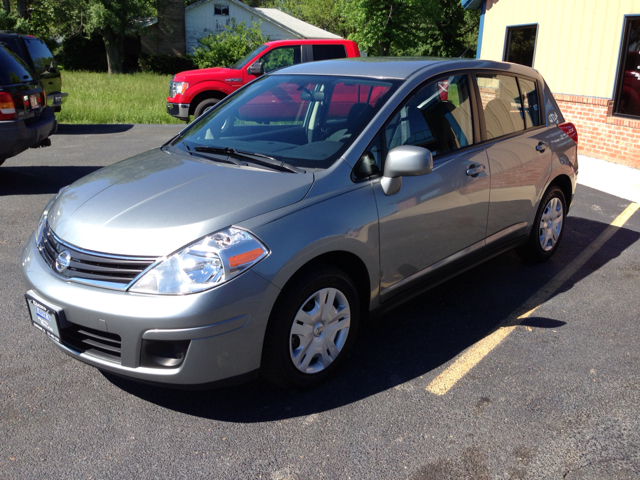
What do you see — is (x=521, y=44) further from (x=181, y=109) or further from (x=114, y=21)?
(x=114, y=21)

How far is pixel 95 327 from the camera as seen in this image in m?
2.80

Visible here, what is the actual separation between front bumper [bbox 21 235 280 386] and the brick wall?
32.2 ft

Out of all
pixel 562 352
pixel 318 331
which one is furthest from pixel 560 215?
pixel 318 331

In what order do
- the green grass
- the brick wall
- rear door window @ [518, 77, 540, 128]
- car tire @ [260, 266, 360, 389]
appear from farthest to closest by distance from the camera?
1. the green grass
2. the brick wall
3. rear door window @ [518, 77, 540, 128]
4. car tire @ [260, 266, 360, 389]

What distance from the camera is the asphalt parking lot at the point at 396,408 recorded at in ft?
9.03

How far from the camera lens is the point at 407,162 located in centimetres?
334

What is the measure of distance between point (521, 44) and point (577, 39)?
2120 millimetres

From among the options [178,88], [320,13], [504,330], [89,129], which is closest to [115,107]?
[89,129]

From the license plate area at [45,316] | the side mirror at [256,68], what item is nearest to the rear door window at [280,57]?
the side mirror at [256,68]

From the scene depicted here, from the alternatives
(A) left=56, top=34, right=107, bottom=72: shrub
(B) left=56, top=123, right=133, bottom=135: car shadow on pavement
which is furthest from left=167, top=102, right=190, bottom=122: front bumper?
(A) left=56, top=34, right=107, bottom=72: shrub

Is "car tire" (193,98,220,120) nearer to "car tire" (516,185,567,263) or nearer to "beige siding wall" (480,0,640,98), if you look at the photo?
"beige siding wall" (480,0,640,98)

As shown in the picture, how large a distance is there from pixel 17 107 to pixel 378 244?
19.5ft

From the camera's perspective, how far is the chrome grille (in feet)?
9.17

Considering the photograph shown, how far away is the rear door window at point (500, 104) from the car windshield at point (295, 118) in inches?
39.5
